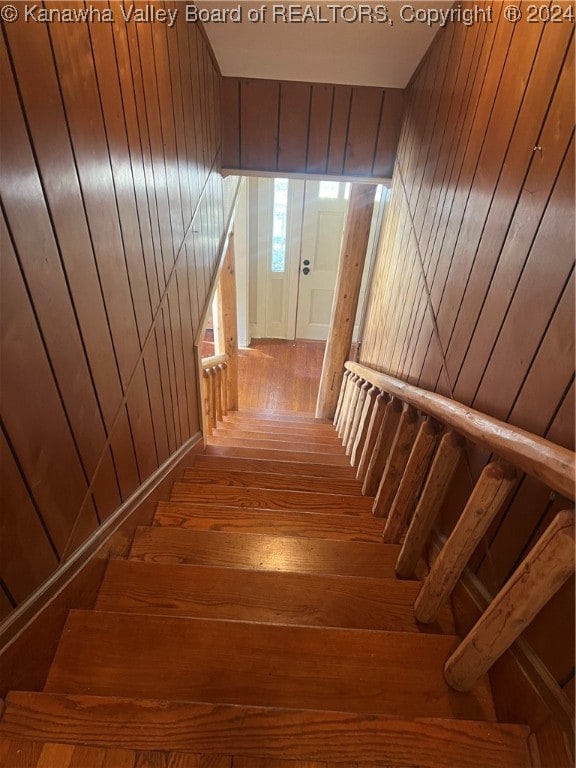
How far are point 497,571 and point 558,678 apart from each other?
257mm

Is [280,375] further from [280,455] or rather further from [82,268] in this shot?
[82,268]

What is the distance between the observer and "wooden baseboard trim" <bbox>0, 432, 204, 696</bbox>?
85cm

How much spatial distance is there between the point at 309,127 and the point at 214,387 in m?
2.08

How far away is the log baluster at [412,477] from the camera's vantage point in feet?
4.11

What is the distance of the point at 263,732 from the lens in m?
0.77

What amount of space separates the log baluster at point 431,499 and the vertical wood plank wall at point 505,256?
0.09 meters

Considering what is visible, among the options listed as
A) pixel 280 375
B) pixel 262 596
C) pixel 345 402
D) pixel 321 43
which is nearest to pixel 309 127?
pixel 321 43

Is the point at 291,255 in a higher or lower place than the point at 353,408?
higher

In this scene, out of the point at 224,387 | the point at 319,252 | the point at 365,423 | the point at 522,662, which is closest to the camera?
the point at 522,662

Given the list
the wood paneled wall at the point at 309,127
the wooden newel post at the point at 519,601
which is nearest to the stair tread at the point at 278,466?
the wooden newel post at the point at 519,601

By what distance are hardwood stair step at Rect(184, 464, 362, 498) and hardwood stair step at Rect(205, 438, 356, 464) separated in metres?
0.36

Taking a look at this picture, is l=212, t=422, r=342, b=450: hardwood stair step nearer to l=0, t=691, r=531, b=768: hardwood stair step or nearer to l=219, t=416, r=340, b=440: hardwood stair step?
l=219, t=416, r=340, b=440: hardwood stair step

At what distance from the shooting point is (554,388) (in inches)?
31.7

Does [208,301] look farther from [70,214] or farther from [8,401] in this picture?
[8,401]
